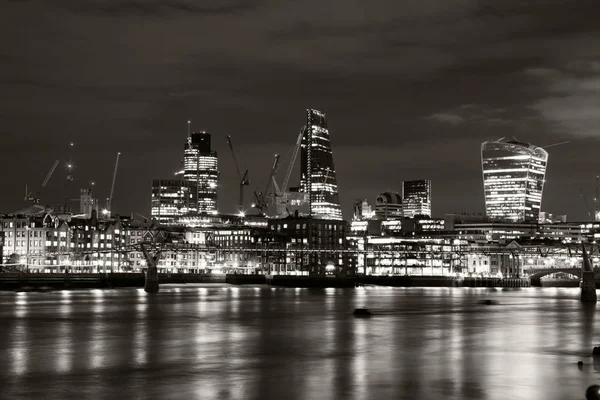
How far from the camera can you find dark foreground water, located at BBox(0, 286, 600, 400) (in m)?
36.8

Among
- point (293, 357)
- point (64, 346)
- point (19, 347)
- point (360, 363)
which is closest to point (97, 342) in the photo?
point (64, 346)

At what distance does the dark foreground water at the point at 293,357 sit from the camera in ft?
121

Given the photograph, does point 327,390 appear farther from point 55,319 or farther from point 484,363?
point 55,319

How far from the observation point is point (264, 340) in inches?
2343

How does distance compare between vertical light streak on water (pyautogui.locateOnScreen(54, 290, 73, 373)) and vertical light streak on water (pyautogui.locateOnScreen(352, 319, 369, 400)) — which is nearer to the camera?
vertical light streak on water (pyautogui.locateOnScreen(352, 319, 369, 400))

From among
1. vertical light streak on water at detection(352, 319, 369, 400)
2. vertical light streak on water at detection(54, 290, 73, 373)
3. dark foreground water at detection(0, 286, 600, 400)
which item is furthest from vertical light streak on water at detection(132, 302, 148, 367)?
vertical light streak on water at detection(352, 319, 369, 400)

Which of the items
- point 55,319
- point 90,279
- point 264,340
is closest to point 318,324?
point 264,340

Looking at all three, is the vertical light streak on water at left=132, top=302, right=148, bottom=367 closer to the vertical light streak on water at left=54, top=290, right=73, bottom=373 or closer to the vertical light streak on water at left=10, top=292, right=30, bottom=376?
the vertical light streak on water at left=54, top=290, right=73, bottom=373

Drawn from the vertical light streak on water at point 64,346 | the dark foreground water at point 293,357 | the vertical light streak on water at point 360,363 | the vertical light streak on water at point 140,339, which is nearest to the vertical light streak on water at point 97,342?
the dark foreground water at point 293,357

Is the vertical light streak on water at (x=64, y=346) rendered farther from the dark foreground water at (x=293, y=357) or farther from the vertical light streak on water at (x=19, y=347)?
the vertical light streak on water at (x=19, y=347)

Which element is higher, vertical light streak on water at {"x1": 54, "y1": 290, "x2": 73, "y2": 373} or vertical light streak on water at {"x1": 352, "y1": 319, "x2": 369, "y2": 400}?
vertical light streak on water at {"x1": 54, "y1": 290, "x2": 73, "y2": 373}

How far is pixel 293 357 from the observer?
→ 48938 mm

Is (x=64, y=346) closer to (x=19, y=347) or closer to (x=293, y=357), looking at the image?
(x=19, y=347)

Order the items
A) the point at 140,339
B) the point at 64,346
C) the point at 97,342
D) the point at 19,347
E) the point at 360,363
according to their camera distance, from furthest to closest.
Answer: the point at 140,339 → the point at 97,342 → the point at 64,346 → the point at 19,347 → the point at 360,363
